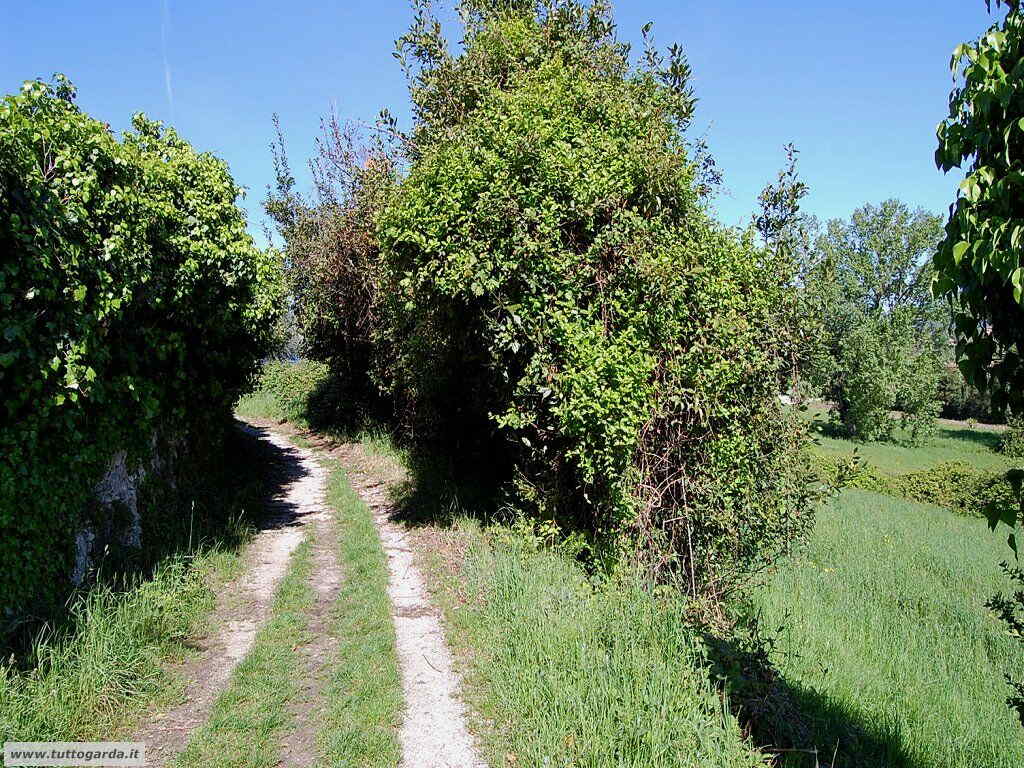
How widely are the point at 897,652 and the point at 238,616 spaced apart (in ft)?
23.4

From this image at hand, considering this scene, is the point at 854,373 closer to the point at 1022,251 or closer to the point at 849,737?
the point at 849,737

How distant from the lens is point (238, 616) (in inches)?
241

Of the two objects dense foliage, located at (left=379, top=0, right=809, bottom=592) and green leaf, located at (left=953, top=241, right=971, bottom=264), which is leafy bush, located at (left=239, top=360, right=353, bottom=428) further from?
green leaf, located at (left=953, top=241, right=971, bottom=264)

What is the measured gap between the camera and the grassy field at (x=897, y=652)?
17.1 feet

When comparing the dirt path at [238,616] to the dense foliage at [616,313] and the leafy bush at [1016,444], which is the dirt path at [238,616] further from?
the leafy bush at [1016,444]

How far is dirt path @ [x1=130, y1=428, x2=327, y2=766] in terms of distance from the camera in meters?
4.22

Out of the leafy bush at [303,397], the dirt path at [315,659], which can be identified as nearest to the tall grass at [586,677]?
the dirt path at [315,659]

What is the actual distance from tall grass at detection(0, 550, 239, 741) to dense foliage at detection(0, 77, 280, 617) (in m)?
0.51

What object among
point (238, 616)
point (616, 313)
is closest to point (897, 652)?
point (616, 313)

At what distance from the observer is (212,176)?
7809 millimetres

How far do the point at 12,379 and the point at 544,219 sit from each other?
506 centimetres

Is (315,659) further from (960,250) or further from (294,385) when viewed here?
(294,385)

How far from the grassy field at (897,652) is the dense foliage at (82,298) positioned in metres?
6.55

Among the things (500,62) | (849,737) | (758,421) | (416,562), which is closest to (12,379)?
(416,562)
